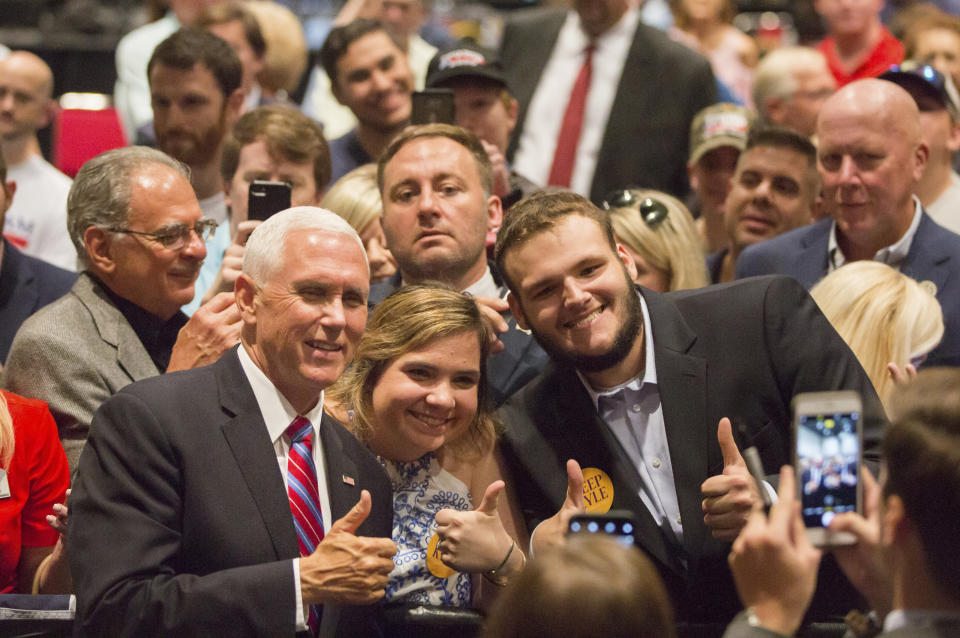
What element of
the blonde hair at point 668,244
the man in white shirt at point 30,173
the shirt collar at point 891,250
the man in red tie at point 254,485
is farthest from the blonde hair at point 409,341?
the man in white shirt at point 30,173

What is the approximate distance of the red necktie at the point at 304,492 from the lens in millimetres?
2840

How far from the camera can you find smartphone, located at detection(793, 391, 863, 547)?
223cm

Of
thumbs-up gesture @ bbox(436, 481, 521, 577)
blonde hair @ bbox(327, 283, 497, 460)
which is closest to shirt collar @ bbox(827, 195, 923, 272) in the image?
blonde hair @ bbox(327, 283, 497, 460)

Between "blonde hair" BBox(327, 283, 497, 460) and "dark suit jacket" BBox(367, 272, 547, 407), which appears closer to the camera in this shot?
"blonde hair" BBox(327, 283, 497, 460)

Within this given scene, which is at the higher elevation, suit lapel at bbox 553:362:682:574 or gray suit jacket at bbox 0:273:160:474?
gray suit jacket at bbox 0:273:160:474

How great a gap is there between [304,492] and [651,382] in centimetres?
110

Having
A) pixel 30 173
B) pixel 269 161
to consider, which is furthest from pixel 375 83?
pixel 30 173

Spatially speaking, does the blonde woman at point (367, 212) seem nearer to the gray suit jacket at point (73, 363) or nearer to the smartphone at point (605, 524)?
the gray suit jacket at point (73, 363)

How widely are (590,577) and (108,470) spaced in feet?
4.22

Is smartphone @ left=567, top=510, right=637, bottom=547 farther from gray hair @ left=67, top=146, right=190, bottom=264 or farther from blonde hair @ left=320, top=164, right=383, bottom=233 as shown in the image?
blonde hair @ left=320, top=164, right=383, bottom=233

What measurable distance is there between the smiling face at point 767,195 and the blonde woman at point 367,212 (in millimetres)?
1477

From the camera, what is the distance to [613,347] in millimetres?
3412

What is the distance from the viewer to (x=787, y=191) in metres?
5.06

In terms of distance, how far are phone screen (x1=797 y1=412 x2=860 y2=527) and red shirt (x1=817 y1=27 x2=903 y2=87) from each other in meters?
4.78
